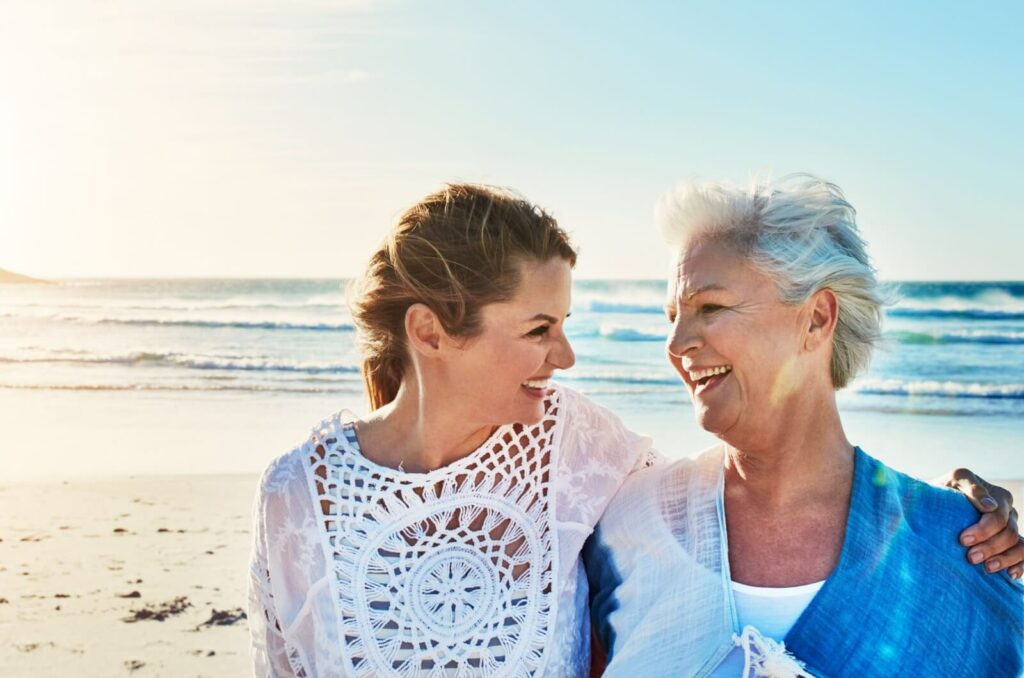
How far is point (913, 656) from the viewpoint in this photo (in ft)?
8.30

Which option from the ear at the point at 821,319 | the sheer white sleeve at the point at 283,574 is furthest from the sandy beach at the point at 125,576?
the ear at the point at 821,319

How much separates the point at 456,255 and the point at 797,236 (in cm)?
86

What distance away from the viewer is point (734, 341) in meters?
2.72

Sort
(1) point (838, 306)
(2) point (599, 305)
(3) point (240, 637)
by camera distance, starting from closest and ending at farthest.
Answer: (1) point (838, 306) → (3) point (240, 637) → (2) point (599, 305)

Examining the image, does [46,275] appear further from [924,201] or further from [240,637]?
[240,637]

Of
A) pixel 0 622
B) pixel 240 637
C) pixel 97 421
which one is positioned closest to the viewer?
pixel 240 637

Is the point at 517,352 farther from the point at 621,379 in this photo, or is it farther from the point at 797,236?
the point at 621,379

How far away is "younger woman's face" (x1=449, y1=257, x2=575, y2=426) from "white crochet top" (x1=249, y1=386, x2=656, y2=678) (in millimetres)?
138

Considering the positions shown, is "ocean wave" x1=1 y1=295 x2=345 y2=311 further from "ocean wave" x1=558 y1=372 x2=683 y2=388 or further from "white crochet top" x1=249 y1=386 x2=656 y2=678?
"white crochet top" x1=249 y1=386 x2=656 y2=678

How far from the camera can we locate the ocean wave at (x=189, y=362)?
1414 centimetres

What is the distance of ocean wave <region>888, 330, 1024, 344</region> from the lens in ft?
50.3

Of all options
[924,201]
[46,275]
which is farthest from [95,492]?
[924,201]

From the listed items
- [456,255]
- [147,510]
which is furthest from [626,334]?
[456,255]

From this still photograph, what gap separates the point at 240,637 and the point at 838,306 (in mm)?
3554
